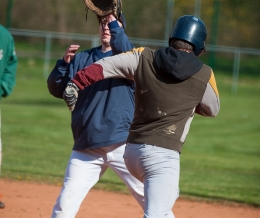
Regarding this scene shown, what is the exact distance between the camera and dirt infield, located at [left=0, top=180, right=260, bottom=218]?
641cm

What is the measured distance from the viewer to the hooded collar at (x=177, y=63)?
3.76m

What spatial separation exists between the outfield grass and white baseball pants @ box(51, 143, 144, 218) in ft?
10.7

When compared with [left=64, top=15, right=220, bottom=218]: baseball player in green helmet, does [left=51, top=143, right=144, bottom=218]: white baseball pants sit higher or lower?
lower

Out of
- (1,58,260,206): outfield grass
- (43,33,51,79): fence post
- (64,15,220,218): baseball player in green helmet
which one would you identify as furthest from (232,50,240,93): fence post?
(64,15,220,218): baseball player in green helmet

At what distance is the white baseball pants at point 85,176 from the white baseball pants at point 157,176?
0.79 meters

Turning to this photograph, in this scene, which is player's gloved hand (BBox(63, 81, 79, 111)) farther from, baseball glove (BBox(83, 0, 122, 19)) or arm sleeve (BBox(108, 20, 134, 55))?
baseball glove (BBox(83, 0, 122, 19))

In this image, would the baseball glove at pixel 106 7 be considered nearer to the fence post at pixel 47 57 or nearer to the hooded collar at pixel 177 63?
the hooded collar at pixel 177 63

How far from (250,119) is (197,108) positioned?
539 inches

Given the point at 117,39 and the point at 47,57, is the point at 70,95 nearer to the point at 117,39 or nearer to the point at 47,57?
the point at 117,39

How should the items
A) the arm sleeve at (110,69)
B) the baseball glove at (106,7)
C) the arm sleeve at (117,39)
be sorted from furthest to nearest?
the baseball glove at (106,7), the arm sleeve at (117,39), the arm sleeve at (110,69)

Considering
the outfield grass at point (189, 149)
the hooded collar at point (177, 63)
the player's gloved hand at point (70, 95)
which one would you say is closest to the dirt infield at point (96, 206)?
the outfield grass at point (189, 149)

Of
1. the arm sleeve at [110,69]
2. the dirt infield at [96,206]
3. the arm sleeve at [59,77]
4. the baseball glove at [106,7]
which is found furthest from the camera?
the dirt infield at [96,206]

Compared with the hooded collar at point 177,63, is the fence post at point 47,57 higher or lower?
lower

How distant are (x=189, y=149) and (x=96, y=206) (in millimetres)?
5358
